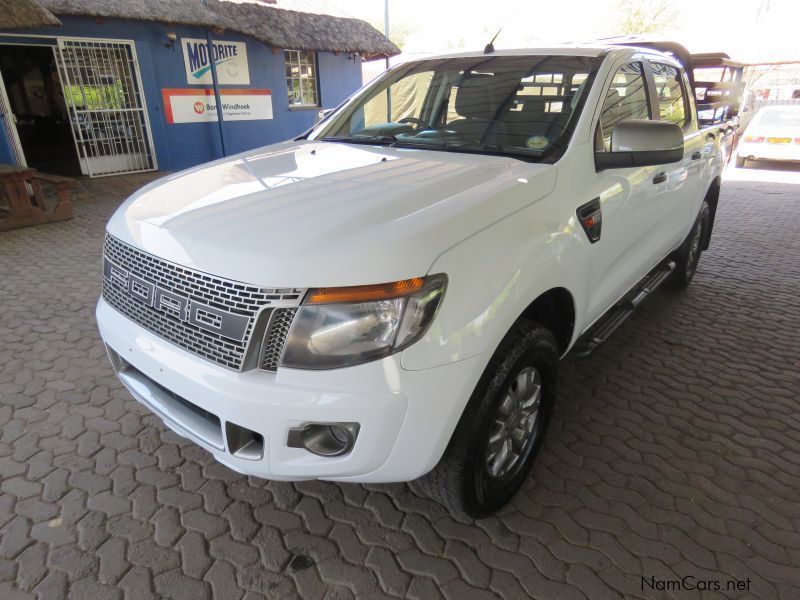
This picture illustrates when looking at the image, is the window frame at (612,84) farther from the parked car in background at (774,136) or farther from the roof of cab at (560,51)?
the parked car in background at (774,136)

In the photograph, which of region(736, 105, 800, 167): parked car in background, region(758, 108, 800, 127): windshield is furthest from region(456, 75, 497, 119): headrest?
region(758, 108, 800, 127): windshield

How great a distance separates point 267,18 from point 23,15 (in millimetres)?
5127

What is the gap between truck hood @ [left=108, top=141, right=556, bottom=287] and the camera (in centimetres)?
163

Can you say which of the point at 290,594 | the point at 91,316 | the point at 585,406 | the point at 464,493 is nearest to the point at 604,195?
the point at 585,406

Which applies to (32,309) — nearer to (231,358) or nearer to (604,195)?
(231,358)

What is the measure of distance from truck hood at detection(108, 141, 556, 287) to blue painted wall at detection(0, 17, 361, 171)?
8602 mm

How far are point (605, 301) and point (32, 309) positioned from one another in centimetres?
440

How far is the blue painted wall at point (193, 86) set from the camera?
9224mm

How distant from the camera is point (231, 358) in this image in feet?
5.65

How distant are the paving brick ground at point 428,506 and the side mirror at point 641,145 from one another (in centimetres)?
142

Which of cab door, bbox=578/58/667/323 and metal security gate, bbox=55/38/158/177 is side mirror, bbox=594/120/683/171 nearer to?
cab door, bbox=578/58/667/323

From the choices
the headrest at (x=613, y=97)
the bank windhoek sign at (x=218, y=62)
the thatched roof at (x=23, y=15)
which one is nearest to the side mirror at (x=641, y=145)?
the headrest at (x=613, y=97)

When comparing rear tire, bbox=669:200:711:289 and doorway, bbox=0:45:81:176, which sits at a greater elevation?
doorway, bbox=0:45:81:176

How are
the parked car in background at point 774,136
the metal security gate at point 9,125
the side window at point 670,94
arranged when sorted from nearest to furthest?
the side window at point 670,94 → the metal security gate at point 9,125 → the parked car in background at point 774,136
